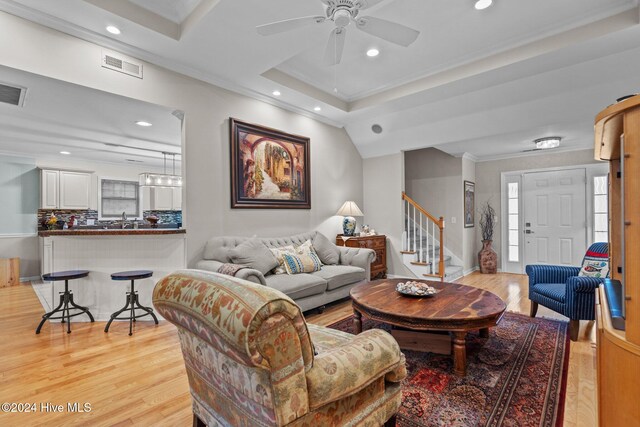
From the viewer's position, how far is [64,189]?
21.8ft

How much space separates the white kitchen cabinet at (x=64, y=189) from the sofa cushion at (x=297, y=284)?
19.4 feet

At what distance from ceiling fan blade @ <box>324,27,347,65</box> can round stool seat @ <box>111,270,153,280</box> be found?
2873mm

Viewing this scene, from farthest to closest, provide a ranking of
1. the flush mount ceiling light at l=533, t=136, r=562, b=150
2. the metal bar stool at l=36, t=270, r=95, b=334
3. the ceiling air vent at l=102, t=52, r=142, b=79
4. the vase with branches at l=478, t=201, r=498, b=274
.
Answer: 1. the vase with branches at l=478, t=201, r=498, b=274
2. the flush mount ceiling light at l=533, t=136, r=562, b=150
3. the metal bar stool at l=36, t=270, r=95, b=334
4. the ceiling air vent at l=102, t=52, r=142, b=79

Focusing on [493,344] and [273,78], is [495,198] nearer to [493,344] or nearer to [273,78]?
[493,344]

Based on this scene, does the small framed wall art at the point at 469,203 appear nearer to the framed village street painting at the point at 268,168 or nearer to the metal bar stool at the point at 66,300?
the framed village street painting at the point at 268,168

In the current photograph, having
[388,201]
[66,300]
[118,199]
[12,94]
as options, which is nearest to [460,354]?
[388,201]

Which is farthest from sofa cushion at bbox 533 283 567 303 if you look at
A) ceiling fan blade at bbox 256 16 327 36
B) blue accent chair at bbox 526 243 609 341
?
ceiling fan blade at bbox 256 16 327 36

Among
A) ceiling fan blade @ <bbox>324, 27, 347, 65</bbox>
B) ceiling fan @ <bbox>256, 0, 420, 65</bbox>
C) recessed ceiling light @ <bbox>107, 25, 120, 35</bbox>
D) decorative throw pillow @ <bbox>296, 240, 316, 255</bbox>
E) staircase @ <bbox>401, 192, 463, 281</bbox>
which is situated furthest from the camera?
staircase @ <bbox>401, 192, 463, 281</bbox>

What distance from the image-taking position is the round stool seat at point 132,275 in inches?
124

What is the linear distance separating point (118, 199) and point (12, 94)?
177 inches

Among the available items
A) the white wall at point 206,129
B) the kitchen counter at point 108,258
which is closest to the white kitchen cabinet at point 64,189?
the kitchen counter at point 108,258

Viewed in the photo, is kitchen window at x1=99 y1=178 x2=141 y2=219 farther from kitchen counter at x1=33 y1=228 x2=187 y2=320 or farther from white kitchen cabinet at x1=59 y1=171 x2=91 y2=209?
kitchen counter at x1=33 y1=228 x2=187 y2=320

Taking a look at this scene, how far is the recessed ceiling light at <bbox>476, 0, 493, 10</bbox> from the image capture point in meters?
2.62

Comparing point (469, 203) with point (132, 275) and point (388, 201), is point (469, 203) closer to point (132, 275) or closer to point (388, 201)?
point (388, 201)
